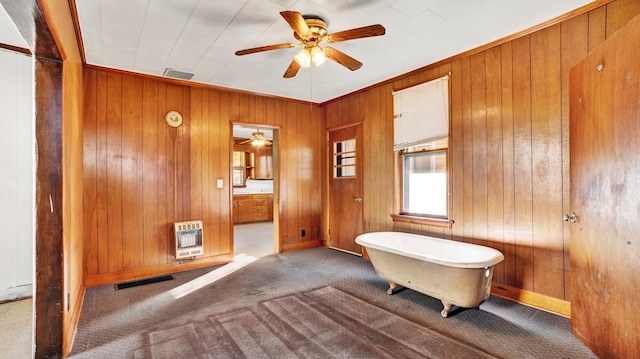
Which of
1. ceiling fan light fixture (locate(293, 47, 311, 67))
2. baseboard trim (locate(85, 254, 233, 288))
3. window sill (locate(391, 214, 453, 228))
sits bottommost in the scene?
baseboard trim (locate(85, 254, 233, 288))

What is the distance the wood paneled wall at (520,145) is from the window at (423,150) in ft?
0.44

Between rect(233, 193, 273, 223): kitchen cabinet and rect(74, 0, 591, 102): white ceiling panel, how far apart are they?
15.5ft

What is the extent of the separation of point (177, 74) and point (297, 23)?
2.29 m

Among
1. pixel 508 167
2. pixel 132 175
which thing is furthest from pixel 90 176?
pixel 508 167

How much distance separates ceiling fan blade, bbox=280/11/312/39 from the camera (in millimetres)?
1995

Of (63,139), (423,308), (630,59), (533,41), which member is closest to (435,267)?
(423,308)

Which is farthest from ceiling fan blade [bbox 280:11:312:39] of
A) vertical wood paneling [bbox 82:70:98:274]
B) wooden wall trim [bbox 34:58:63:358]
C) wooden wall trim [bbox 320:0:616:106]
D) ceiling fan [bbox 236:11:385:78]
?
vertical wood paneling [bbox 82:70:98:274]

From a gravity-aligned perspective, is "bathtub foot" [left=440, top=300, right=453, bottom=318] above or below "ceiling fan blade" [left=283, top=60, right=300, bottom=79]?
below

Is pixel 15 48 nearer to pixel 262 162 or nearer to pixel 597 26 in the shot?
pixel 597 26

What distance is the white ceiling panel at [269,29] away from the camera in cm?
233

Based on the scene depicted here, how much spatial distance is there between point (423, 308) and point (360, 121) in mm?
2770

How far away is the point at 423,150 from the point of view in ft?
12.5

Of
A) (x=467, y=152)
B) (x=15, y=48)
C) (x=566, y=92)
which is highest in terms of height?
(x=15, y=48)

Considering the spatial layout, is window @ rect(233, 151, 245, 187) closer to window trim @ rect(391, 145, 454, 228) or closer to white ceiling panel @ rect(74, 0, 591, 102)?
white ceiling panel @ rect(74, 0, 591, 102)
